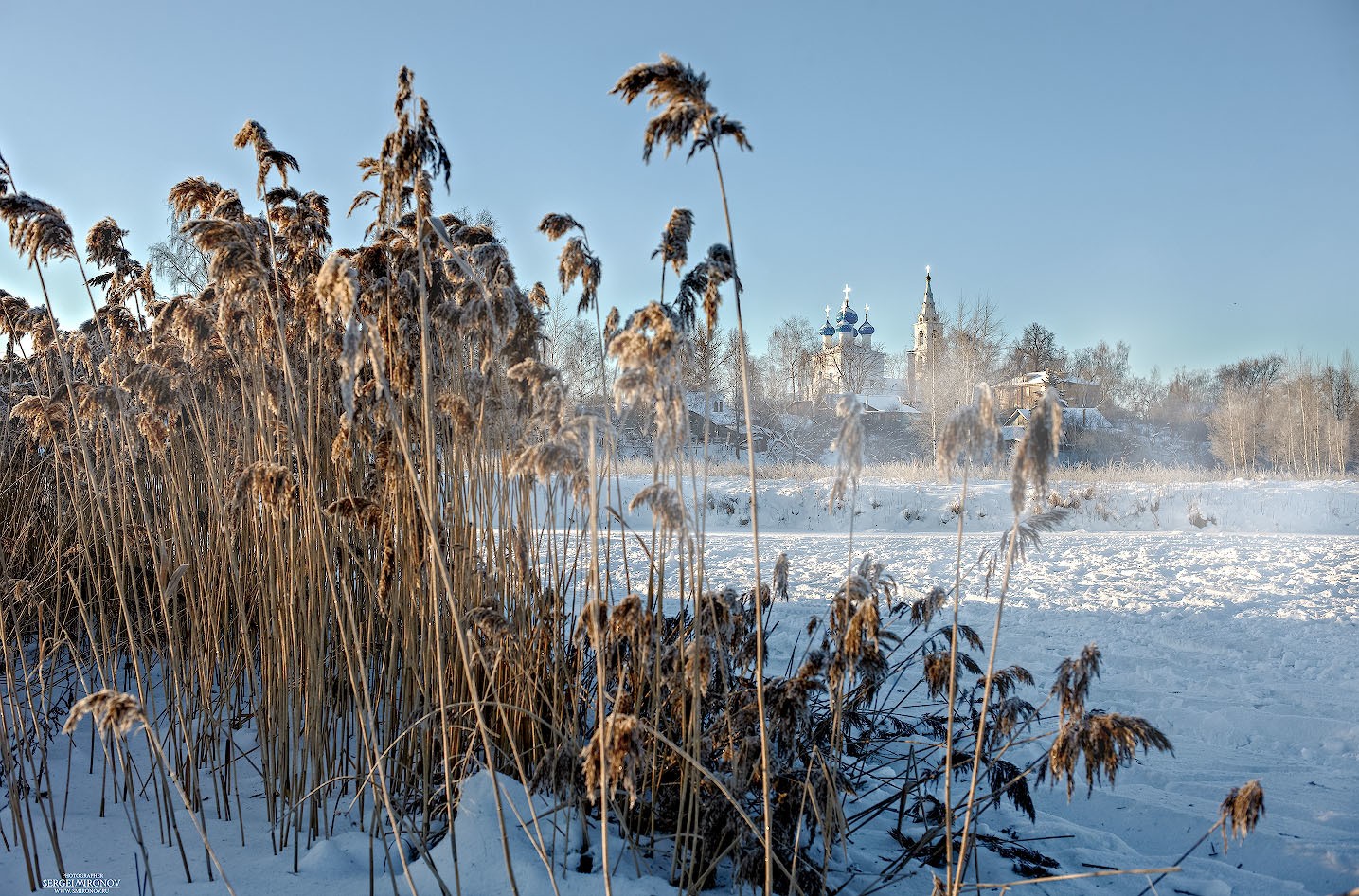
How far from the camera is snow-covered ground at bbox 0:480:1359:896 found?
2.18 m

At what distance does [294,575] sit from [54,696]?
257 centimetres

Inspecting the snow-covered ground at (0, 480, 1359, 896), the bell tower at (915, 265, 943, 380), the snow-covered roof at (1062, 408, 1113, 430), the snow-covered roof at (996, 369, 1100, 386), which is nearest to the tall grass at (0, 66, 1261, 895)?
the snow-covered ground at (0, 480, 1359, 896)

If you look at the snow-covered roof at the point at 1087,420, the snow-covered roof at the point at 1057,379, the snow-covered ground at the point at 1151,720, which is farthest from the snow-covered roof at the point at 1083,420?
the snow-covered ground at the point at 1151,720

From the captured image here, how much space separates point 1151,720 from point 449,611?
372 cm

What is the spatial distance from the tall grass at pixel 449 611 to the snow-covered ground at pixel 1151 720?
0.31ft

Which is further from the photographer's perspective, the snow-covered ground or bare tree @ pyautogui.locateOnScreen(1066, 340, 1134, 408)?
bare tree @ pyautogui.locateOnScreen(1066, 340, 1134, 408)

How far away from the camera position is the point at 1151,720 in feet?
12.8

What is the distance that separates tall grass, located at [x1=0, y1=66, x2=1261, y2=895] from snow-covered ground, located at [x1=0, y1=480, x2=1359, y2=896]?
10 centimetres

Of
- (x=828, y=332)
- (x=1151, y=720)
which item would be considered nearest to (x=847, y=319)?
(x=828, y=332)

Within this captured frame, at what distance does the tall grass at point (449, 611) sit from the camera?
169 cm

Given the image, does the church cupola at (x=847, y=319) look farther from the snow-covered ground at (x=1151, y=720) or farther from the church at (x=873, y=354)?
the snow-covered ground at (x=1151, y=720)

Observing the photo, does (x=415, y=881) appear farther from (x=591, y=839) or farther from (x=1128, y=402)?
(x=1128, y=402)

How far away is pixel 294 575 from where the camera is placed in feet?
7.70

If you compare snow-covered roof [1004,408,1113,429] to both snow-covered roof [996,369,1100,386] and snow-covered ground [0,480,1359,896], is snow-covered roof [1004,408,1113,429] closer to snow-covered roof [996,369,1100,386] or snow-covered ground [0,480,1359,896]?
snow-covered roof [996,369,1100,386]
